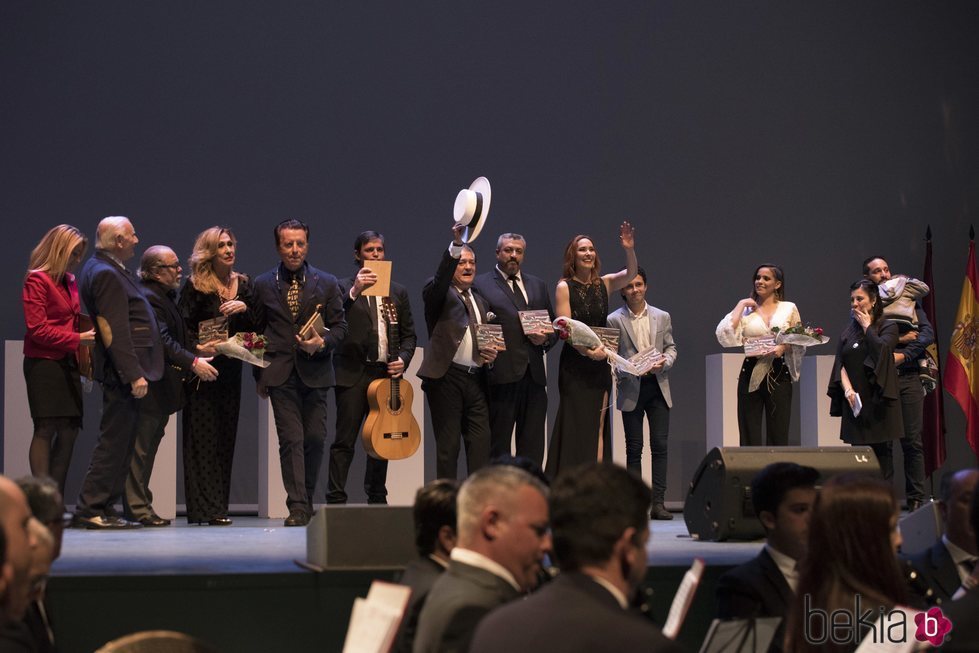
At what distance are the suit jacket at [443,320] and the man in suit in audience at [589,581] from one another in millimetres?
4054

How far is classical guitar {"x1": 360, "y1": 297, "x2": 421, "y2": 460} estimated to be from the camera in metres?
6.40

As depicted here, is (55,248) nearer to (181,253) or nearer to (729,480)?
(181,253)

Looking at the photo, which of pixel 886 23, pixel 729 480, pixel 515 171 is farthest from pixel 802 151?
pixel 729 480

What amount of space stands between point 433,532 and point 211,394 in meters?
3.68

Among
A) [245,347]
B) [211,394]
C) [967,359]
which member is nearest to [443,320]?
[245,347]

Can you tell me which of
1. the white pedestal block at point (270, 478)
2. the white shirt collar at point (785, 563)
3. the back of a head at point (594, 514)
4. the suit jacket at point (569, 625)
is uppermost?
the back of a head at point (594, 514)

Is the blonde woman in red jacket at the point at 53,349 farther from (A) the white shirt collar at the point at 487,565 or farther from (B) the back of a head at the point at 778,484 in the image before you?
(A) the white shirt collar at the point at 487,565

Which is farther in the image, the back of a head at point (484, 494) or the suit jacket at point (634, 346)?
the suit jacket at point (634, 346)

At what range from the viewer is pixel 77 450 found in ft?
27.4

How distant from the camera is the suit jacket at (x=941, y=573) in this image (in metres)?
3.53

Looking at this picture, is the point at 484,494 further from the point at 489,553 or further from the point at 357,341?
the point at 357,341

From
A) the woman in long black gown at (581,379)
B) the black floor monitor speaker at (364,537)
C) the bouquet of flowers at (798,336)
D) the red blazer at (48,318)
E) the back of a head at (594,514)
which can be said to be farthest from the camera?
the bouquet of flowers at (798,336)
